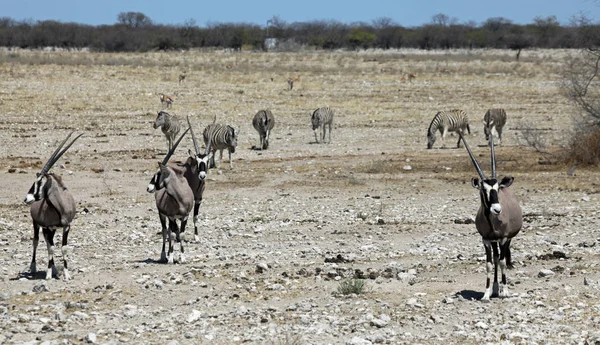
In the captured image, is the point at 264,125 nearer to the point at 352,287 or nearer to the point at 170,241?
the point at 170,241

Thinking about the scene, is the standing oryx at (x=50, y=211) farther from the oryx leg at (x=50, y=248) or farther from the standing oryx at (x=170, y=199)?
the standing oryx at (x=170, y=199)

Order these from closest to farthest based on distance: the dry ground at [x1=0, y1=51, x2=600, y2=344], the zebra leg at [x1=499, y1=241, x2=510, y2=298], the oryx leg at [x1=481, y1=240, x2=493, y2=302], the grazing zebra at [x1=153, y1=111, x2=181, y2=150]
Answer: the dry ground at [x1=0, y1=51, x2=600, y2=344] → the oryx leg at [x1=481, y1=240, x2=493, y2=302] → the zebra leg at [x1=499, y1=241, x2=510, y2=298] → the grazing zebra at [x1=153, y1=111, x2=181, y2=150]

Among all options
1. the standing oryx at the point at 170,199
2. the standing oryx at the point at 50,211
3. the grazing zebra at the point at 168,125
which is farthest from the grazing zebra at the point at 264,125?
the standing oryx at the point at 50,211

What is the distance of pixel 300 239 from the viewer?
1453 centimetres

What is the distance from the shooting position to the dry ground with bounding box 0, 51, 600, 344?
31.0 ft

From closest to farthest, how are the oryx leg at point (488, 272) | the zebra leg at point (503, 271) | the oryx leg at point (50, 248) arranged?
the oryx leg at point (488, 272), the zebra leg at point (503, 271), the oryx leg at point (50, 248)

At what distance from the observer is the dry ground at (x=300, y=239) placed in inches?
372

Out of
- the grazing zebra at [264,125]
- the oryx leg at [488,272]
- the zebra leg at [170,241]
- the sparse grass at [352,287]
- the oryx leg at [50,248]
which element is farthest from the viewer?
the grazing zebra at [264,125]

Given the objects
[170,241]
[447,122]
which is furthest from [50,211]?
[447,122]

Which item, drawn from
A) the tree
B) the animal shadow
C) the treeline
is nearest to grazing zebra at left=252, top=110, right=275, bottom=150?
the animal shadow

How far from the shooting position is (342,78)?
54.3 metres

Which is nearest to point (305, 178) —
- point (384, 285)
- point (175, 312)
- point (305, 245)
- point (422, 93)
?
point (305, 245)

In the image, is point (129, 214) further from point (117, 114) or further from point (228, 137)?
point (117, 114)

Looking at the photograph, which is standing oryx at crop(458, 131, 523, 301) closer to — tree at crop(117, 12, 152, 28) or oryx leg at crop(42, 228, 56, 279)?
oryx leg at crop(42, 228, 56, 279)
